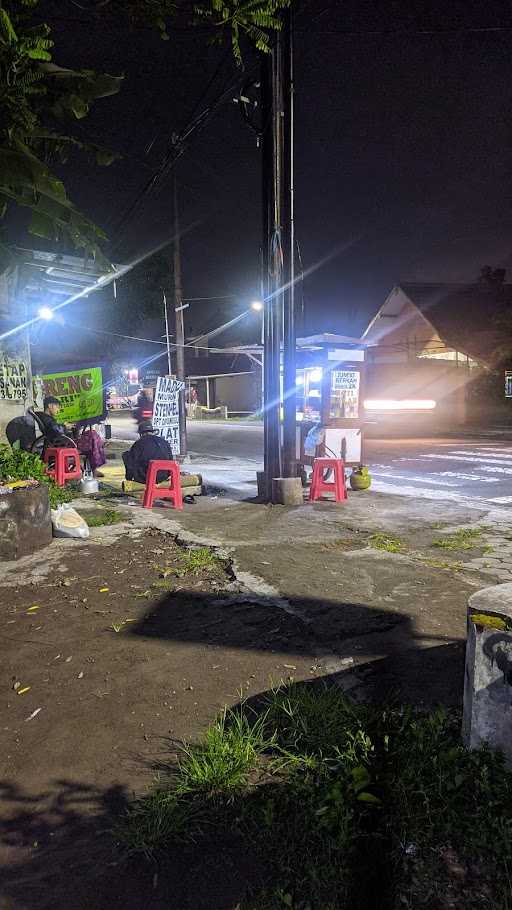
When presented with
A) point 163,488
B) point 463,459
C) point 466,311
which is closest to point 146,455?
point 163,488

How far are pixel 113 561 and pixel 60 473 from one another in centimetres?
514

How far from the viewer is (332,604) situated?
4.82 m

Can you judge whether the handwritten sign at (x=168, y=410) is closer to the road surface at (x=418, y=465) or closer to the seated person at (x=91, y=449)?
the road surface at (x=418, y=465)

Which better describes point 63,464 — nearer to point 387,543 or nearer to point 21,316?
point 21,316

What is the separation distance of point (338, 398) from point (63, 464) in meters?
5.95

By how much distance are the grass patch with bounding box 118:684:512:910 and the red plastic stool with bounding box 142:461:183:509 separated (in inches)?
257

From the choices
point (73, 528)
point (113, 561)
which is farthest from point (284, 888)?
point (73, 528)

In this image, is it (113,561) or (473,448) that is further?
(473,448)

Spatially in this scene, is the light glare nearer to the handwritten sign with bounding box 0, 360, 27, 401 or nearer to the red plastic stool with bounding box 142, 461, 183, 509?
the handwritten sign with bounding box 0, 360, 27, 401

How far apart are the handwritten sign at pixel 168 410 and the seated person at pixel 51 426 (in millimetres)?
3574

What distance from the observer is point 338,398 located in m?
12.0

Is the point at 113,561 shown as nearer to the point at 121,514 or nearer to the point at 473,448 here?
the point at 121,514

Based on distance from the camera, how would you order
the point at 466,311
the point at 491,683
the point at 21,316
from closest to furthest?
the point at 491,683 → the point at 21,316 → the point at 466,311

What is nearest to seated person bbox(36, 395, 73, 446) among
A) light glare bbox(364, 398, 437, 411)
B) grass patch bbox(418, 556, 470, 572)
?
grass patch bbox(418, 556, 470, 572)
